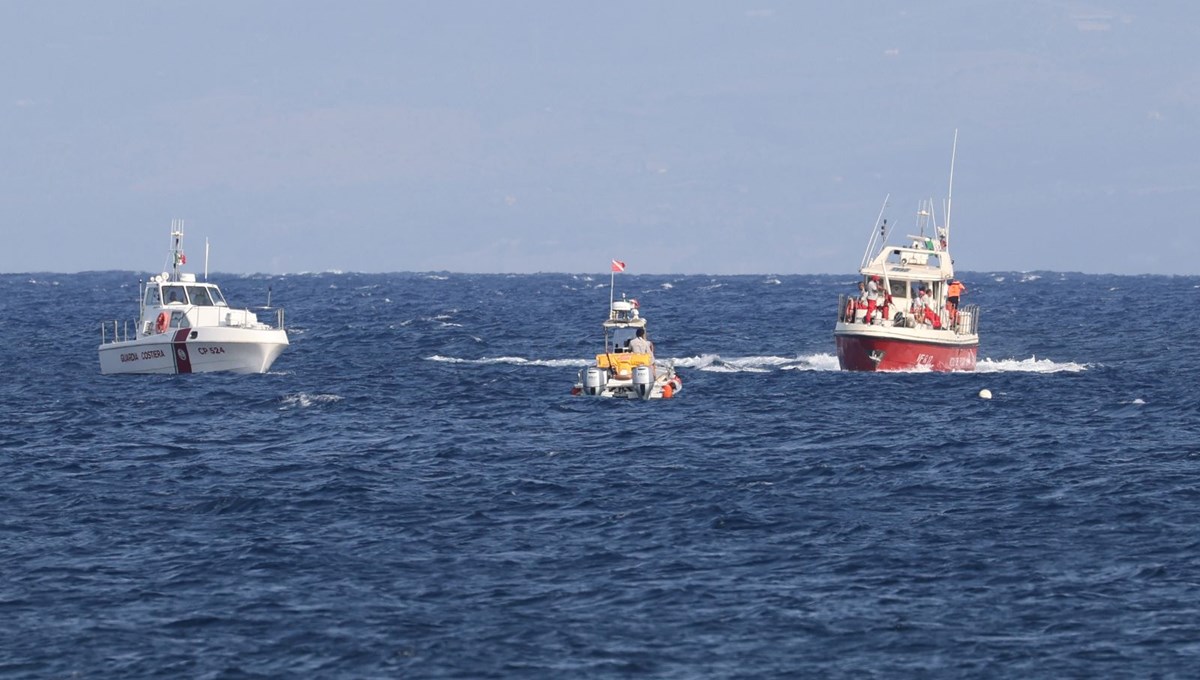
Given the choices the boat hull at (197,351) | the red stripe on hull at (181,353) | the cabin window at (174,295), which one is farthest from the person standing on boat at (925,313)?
the cabin window at (174,295)

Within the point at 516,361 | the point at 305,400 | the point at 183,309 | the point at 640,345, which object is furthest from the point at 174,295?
the point at 640,345

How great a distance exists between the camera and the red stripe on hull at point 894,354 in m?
59.1

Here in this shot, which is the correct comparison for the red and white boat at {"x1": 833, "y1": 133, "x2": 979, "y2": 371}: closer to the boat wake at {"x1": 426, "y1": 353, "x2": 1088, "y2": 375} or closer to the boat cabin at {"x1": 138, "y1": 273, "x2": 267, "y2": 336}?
the boat wake at {"x1": 426, "y1": 353, "x2": 1088, "y2": 375}

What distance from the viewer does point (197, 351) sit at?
60875 millimetres

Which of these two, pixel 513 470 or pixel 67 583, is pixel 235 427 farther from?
pixel 67 583

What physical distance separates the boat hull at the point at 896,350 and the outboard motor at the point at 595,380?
10570mm

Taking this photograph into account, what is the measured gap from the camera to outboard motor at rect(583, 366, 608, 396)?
53469 mm

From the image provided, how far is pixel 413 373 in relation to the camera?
64375mm

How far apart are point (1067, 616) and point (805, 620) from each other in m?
4.00

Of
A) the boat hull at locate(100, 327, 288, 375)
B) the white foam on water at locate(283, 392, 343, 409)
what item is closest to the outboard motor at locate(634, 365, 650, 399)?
the white foam on water at locate(283, 392, 343, 409)

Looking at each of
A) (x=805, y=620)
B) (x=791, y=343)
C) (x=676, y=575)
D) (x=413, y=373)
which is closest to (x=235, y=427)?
(x=413, y=373)

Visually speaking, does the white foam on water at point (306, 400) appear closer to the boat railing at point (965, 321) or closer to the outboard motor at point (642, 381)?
the outboard motor at point (642, 381)

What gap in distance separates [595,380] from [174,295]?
60.2 ft

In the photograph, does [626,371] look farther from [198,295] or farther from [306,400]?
[198,295]
